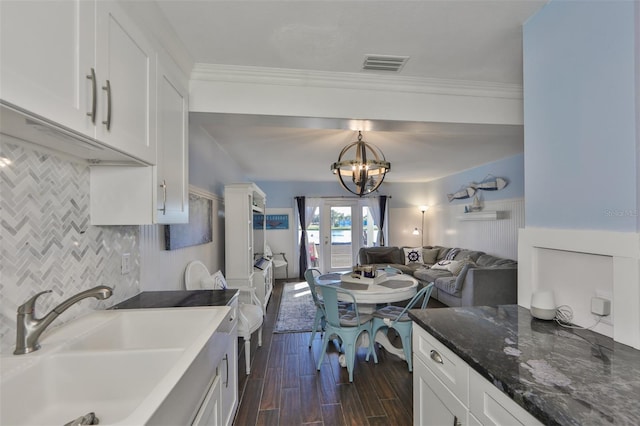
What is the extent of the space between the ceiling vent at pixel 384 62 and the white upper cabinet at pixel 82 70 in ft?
4.12

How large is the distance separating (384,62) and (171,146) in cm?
144

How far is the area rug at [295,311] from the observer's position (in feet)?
11.9

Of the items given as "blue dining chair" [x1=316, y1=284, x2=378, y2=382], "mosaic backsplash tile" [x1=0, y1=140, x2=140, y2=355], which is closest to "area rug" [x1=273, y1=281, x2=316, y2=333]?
"blue dining chair" [x1=316, y1=284, x2=378, y2=382]

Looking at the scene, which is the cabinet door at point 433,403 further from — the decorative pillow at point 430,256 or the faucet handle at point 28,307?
the decorative pillow at point 430,256

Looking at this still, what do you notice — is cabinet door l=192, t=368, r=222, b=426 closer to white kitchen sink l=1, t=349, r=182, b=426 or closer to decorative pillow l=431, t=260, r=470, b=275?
white kitchen sink l=1, t=349, r=182, b=426

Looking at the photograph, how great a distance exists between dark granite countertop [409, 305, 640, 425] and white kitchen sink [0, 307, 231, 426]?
102 centimetres

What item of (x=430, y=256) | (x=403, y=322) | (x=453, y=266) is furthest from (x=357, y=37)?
(x=430, y=256)

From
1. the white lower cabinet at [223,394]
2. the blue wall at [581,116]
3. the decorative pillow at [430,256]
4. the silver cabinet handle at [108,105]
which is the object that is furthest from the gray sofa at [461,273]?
the silver cabinet handle at [108,105]

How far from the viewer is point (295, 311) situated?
4.28 m

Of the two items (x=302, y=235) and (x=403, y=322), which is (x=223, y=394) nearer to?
(x=403, y=322)

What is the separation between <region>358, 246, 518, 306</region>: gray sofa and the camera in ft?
12.3

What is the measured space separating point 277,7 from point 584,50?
1.42m

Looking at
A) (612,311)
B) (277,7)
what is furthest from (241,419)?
(277,7)

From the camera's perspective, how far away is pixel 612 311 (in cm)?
113
